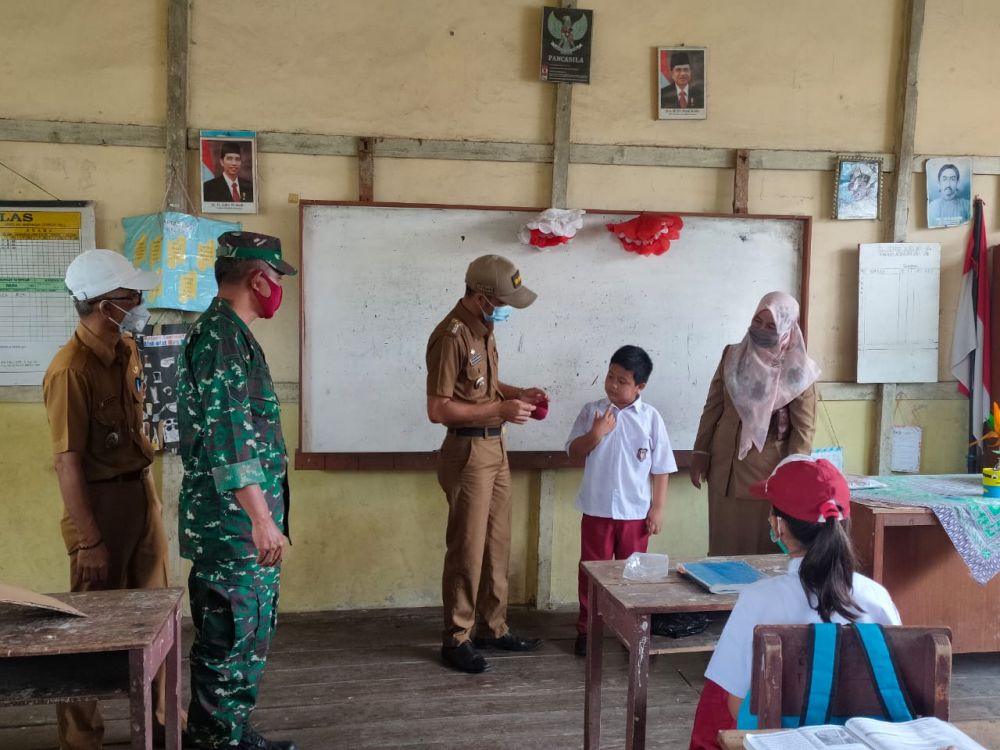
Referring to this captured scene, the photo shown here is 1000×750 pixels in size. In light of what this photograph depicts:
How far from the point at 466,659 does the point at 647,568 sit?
1.26m

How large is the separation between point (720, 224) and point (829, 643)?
3.04 metres

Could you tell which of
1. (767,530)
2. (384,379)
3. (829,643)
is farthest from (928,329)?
(829,643)

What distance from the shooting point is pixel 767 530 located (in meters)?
3.46

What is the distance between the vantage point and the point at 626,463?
3.59m

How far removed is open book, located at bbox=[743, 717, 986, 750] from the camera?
1382 mm

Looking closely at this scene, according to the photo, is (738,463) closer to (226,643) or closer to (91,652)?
(226,643)

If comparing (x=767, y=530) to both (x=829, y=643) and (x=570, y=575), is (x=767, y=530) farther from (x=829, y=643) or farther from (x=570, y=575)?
(x=829, y=643)

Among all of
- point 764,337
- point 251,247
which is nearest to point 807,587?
point 251,247

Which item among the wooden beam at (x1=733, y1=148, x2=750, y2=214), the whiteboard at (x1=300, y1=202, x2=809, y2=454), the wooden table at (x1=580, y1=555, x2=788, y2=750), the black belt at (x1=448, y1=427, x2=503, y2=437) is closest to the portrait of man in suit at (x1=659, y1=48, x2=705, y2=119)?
the wooden beam at (x1=733, y1=148, x2=750, y2=214)

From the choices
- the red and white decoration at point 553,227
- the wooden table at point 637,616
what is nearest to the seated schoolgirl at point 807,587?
the wooden table at point 637,616

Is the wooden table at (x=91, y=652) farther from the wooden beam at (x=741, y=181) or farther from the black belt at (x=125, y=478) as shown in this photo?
the wooden beam at (x=741, y=181)

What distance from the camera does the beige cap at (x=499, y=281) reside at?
10.8ft

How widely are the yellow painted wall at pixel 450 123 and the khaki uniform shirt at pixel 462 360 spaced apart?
89 cm

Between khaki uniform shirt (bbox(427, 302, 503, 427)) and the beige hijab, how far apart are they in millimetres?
1011
